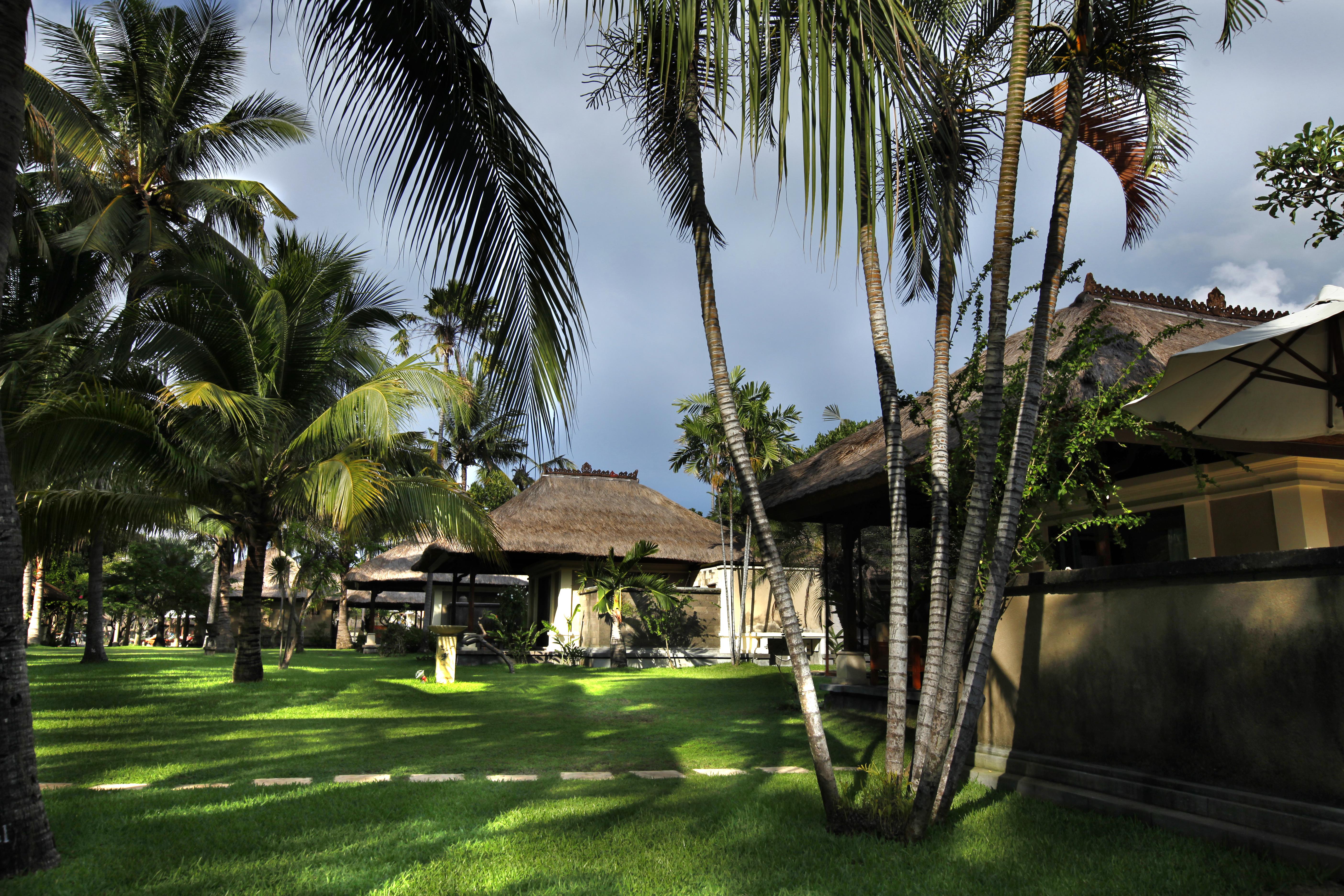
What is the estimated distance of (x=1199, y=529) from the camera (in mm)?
8117

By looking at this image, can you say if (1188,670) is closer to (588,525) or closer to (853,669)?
(853,669)

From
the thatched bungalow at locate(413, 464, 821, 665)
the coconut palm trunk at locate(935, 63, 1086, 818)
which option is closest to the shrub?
the thatched bungalow at locate(413, 464, 821, 665)

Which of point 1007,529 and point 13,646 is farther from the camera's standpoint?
point 1007,529

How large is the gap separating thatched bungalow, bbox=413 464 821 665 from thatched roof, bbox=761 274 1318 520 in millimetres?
8318

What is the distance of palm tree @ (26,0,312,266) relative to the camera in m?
12.3

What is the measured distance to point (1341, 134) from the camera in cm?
408

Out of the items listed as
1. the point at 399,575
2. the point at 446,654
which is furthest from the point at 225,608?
the point at 446,654

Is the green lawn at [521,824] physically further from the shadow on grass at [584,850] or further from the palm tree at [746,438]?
the palm tree at [746,438]

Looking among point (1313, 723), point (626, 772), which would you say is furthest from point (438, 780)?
point (1313, 723)

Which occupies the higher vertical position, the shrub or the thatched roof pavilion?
the thatched roof pavilion

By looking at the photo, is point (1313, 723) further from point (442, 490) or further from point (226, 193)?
point (226, 193)

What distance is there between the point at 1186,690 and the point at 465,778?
428 cm

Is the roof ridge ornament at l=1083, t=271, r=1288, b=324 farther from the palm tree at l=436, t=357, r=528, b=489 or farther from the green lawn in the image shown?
the palm tree at l=436, t=357, r=528, b=489

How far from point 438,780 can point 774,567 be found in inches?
116
